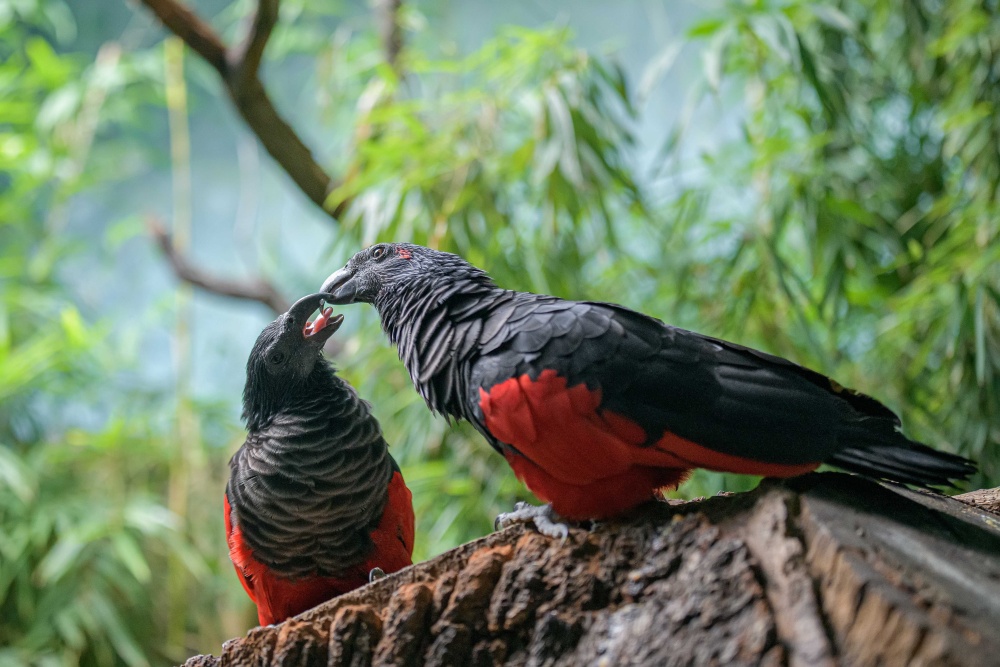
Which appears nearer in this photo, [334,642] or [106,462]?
[334,642]

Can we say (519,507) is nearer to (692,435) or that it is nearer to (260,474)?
(692,435)

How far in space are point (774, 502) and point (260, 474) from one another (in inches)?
39.7

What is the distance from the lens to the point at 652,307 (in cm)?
271

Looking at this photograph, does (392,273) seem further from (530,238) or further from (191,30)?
(191,30)

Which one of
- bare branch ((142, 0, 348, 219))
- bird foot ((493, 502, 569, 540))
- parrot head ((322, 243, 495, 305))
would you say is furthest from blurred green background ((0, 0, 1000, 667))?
bird foot ((493, 502, 569, 540))

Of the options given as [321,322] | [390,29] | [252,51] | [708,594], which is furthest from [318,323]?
[390,29]

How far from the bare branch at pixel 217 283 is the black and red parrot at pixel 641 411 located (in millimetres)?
2690

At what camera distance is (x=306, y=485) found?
1520 millimetres

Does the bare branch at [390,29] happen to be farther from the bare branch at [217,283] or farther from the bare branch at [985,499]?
the bare branch at [985,499]

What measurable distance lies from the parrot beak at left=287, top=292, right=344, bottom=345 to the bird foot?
1.97 feet

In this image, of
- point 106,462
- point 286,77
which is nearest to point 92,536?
point 106,462

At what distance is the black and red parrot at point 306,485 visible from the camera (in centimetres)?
153

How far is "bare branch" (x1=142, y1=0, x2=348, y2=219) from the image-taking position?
2.87 m

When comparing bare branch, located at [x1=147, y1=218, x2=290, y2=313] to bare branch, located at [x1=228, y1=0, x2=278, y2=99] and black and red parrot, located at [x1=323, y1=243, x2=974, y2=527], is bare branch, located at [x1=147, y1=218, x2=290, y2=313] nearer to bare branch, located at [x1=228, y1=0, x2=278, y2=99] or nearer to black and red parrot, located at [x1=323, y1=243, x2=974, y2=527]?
bare branch, located at [x1=228, y1=0, x2=278, y2=99]
